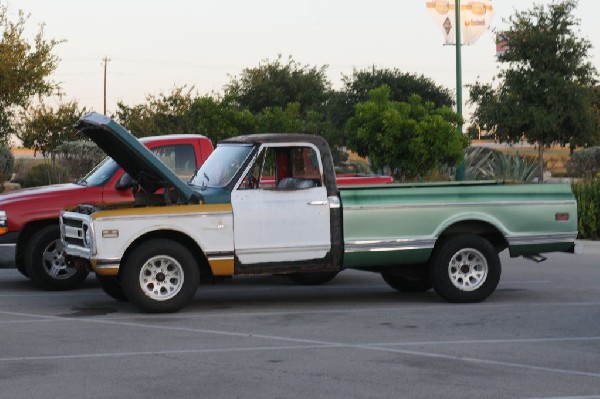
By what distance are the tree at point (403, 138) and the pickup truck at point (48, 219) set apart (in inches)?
566

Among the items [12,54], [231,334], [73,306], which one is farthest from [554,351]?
[12,54]

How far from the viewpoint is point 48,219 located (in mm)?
15805

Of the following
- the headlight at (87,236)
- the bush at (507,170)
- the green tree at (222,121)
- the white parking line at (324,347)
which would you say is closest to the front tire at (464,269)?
the white parking line at (324,347)

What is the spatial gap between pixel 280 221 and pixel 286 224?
0.24ft

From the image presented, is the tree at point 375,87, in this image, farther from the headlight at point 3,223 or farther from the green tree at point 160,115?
the headlight at point 3,223

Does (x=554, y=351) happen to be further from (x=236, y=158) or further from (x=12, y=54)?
→ (x=12, y=54)

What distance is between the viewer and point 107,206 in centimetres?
1405

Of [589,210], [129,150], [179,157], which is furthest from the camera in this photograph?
[589,210]

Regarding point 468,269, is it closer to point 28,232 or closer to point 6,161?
point 28,232

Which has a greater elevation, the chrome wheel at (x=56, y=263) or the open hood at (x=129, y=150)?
the open hood at (x=129, y=150)

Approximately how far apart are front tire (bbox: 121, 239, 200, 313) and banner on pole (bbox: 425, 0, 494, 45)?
2696 centimetres

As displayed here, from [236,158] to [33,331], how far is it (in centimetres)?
309

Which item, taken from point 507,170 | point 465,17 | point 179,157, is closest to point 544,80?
point 465,17

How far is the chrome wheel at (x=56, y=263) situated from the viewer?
1584 cm
